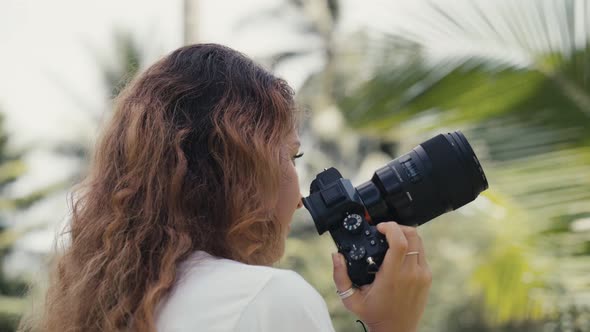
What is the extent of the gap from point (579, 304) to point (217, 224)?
299 cm

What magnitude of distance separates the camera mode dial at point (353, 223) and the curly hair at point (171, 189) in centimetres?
31

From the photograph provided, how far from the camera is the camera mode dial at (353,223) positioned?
1881 mm

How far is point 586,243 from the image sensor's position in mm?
3941

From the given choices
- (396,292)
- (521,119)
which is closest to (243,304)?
(396,292)

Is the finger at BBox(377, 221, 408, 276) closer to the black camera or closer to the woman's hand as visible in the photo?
the woman's hand

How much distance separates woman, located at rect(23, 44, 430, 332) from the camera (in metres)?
1.33

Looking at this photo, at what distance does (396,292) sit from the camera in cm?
168

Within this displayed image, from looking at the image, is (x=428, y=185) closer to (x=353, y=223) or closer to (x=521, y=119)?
(x=353, y=223)

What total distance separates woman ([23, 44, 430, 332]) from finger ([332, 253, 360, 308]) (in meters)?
0.06

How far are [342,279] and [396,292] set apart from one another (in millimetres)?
133

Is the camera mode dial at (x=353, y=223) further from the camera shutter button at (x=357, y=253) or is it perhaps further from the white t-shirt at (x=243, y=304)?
the white t-shirt at (x=243, y=304)

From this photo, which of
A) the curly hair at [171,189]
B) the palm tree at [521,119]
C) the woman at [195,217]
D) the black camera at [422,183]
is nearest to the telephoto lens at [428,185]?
the black camera at [422,183]

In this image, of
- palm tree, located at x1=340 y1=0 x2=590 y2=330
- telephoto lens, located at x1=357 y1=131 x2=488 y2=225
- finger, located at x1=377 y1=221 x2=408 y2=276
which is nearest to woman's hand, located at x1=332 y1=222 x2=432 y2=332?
finger, located at x1=377 y1=221 x2=408 y2=276

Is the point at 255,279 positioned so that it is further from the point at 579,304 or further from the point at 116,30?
the point at 116,30
